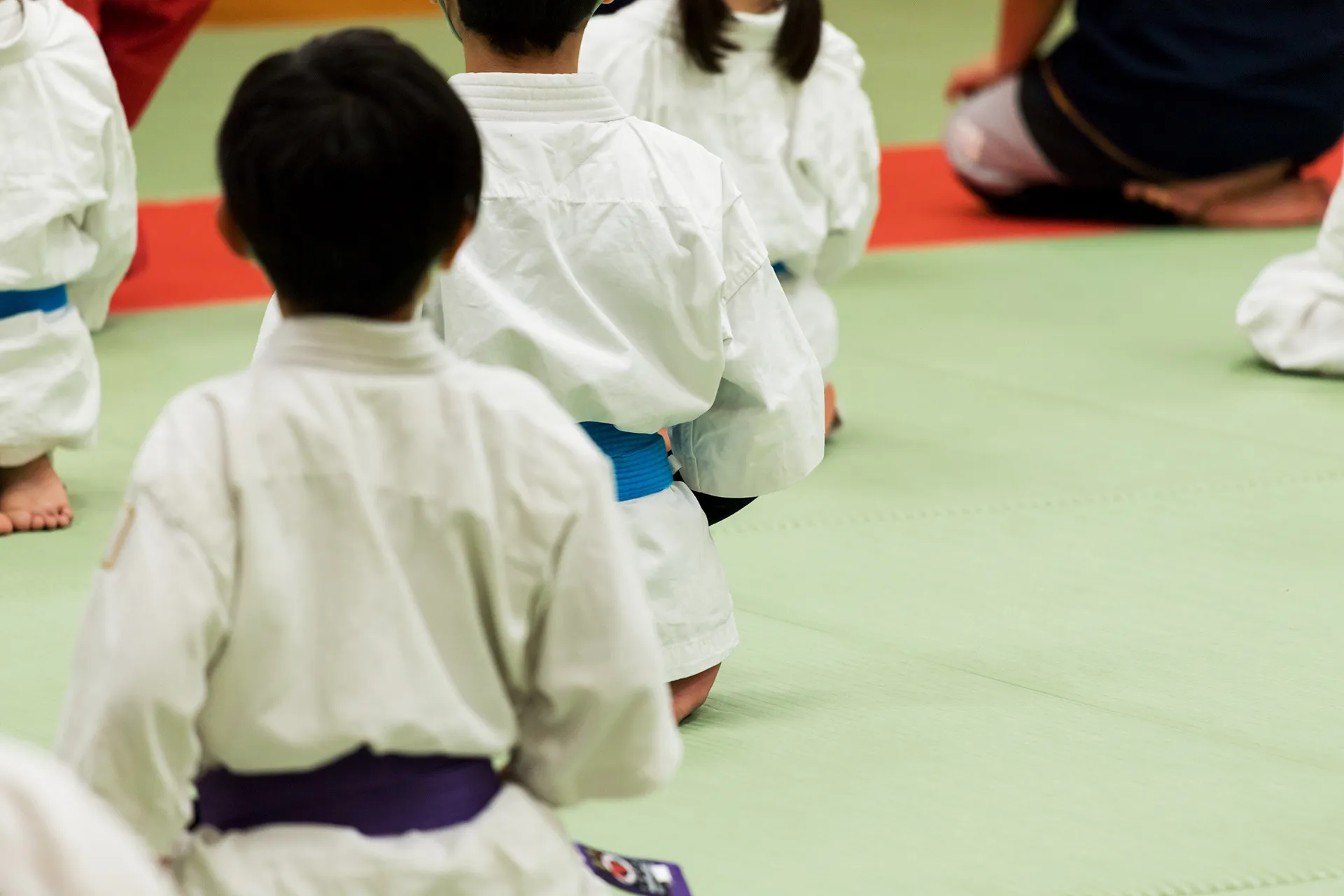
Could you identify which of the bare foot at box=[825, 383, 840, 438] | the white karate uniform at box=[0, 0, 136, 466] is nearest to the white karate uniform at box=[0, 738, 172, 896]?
the white karate uniform at box=[0, 0, 136, 466]

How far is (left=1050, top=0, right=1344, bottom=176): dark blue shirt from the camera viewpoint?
203 inches

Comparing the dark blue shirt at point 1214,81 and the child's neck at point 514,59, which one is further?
the dark blue shirt at point 1214,81

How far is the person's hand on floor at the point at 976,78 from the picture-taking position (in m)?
5.53

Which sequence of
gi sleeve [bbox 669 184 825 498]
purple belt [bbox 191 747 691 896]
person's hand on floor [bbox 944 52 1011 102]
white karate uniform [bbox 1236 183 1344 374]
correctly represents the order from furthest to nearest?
person's hand on floor [bbox 944 52 1011 102] < white karate uniform [bbox 1236 183 1344 374] < gi sleeve [bbox 669 184 825 498] < purple belt [bbox 191 747 691 896]

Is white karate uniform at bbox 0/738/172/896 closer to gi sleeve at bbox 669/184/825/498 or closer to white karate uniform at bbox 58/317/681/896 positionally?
white karate uniform at bbox 58/317/681/896

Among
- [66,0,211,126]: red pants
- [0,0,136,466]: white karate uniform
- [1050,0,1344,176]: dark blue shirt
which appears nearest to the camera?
[0,0,136,466]: white karate uniform

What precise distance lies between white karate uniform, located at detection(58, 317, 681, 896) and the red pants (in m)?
3.22

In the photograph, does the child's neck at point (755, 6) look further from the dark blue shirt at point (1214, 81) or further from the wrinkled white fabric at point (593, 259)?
the dark blue shirt at point (1214, 81)

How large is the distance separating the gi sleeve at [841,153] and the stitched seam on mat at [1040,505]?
541 millimetres

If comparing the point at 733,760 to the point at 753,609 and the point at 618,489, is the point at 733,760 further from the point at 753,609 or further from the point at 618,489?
the point at 753,609

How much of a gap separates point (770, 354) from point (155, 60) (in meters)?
2.63

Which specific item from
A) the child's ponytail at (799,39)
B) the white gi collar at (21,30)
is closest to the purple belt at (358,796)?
the white gi collar at (21,30)

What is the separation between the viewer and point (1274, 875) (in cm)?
183

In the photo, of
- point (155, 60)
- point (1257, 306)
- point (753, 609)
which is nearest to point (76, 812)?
point (753, 609)
